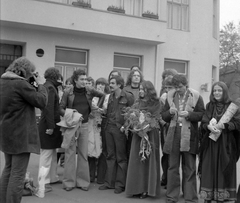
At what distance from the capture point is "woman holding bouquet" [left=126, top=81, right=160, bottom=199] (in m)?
5.31

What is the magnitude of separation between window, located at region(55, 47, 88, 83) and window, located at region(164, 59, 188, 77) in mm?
4603

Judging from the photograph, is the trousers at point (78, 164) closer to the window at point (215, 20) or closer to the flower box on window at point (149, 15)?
the flower box on window at point (149, 15)

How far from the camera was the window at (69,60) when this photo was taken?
1430 cm

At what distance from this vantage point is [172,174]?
5.18 metres

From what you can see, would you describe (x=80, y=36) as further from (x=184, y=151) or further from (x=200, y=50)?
(x=184, y=151)

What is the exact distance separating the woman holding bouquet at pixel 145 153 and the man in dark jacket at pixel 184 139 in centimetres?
26

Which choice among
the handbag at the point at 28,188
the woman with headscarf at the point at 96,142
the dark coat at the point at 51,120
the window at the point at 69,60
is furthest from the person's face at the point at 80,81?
the window at the point at 69,60

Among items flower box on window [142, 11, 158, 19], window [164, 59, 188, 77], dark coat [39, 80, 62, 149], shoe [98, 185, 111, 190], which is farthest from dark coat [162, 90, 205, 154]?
window [164, 59, 188, 77]

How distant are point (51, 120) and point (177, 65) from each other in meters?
12.6

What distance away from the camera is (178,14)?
17.2 meters

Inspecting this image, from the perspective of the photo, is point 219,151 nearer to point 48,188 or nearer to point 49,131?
point 49,131

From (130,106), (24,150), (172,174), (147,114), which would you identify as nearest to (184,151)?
(172,174)

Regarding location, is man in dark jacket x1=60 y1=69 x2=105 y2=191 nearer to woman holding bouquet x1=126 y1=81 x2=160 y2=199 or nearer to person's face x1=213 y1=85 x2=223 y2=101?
woman holding bouquet x1=126 y1=81 x2=160 y2=199

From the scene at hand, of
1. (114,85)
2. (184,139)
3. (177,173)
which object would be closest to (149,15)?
(114,85)
